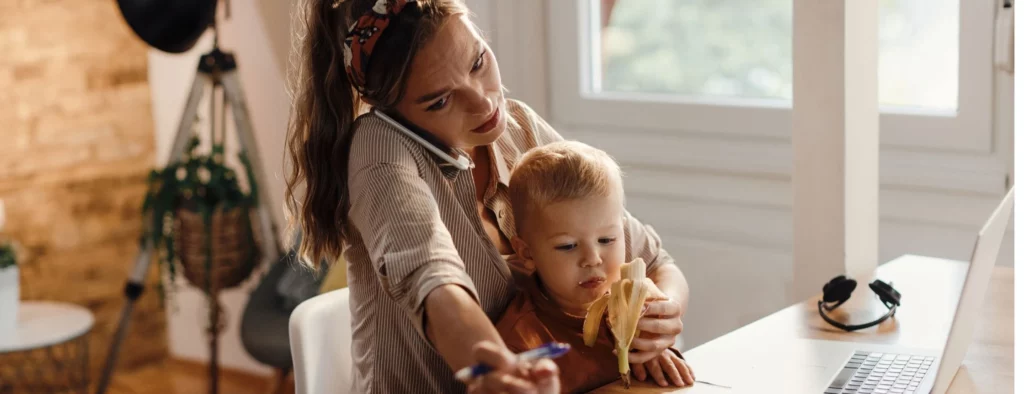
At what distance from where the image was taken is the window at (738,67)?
2.44 meters

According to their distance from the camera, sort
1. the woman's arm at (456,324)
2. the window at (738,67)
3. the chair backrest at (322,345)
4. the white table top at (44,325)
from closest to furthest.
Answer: the woman's arm at (456,324), the chair backrest at (322,345), the window at (738,67), the white table top at (44,325)

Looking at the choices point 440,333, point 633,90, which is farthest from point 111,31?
point 440,333

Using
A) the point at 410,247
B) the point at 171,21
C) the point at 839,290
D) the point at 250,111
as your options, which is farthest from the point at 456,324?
the point at 250,111

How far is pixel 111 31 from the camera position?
12.6ft

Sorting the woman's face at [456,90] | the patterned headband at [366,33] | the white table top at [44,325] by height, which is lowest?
the white table top at [44,325]

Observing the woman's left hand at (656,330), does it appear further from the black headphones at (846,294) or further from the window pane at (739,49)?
the window pane at (739,49)

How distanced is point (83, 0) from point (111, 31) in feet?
0.46

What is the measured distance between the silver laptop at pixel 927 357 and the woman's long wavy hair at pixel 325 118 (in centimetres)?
62

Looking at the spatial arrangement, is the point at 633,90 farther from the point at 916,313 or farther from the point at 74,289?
the point at 74,289

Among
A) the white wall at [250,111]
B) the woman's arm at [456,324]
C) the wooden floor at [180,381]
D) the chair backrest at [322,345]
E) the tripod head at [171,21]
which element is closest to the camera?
the woman's arm at [456,324]

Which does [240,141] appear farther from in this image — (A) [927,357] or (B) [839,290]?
(A) [927,357]

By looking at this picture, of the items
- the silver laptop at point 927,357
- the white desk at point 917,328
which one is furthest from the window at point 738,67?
the silver laptop at point 927,357

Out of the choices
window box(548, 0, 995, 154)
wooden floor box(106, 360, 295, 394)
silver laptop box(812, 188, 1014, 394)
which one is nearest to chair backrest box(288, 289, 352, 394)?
silver laptop box(812, 188, 1014, 394)

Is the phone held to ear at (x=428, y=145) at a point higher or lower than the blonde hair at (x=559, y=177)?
higher
